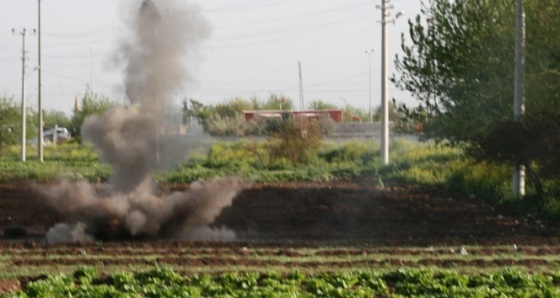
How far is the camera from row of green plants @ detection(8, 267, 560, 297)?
15.1 metres

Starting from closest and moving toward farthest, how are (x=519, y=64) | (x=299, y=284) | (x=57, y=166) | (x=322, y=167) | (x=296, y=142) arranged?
(x=299, y=284) → (x=519, y=64) → (x=57, y=166) → (x=322, y=167) → (x=296, y=142)

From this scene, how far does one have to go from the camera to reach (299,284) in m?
16.0

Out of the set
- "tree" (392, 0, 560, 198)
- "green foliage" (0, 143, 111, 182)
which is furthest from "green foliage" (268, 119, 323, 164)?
"tree" (392, 0, 560, 198)

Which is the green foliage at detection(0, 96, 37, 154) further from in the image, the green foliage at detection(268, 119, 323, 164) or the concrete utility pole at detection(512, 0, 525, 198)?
the concrete utility pole at detection(512, 0, 525, 198)

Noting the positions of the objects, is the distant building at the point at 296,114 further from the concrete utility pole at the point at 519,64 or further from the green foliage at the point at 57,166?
the concrete utility pole at the point at 519,64

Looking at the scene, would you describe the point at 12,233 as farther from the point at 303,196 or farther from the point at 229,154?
the point at 229,154

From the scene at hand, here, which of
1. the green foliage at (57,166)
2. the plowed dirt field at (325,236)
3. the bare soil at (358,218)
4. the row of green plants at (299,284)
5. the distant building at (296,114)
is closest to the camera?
the row of green plants at (299,284)

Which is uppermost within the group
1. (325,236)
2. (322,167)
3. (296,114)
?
(296,114)

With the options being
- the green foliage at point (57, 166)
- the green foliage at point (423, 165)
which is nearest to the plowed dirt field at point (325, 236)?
the green foliage at point (423, 165)

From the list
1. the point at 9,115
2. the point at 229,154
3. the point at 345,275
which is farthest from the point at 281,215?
the point at 9,115

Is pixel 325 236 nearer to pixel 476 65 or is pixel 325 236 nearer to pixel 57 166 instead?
pixel 476 65

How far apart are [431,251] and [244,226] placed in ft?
23.2

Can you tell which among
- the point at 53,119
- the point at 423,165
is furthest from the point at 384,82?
the point at 53,119

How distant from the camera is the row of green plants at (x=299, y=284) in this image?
1505 cm
